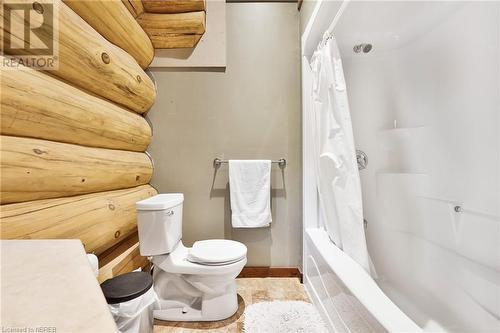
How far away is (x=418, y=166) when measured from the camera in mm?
1553

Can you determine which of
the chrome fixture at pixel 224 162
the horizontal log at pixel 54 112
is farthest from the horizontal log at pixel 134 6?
the chrome fixture at pixel 224 162

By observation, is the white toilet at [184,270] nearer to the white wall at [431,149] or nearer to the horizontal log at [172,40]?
the white wall at [431,149]

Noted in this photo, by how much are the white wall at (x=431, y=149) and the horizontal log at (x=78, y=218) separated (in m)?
1.64

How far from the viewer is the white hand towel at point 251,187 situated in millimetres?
1847

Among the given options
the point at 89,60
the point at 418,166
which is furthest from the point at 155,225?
the point at 418,166

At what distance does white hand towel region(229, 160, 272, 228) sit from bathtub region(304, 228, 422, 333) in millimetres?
402

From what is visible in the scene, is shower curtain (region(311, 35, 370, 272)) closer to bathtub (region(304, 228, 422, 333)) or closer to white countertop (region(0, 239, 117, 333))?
bathtub (region(304, 228, 422, 333))

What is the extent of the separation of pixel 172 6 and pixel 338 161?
1.77 meters

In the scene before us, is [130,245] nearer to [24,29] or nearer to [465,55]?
[24,29]

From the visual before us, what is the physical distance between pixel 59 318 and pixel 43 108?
0.98 m

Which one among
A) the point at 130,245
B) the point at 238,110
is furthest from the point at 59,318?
the point at 238,110

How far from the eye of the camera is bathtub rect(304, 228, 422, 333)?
0.78 m

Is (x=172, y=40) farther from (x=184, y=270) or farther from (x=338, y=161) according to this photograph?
(x=184, y=270)

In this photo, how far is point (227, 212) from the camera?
77.5 inches
